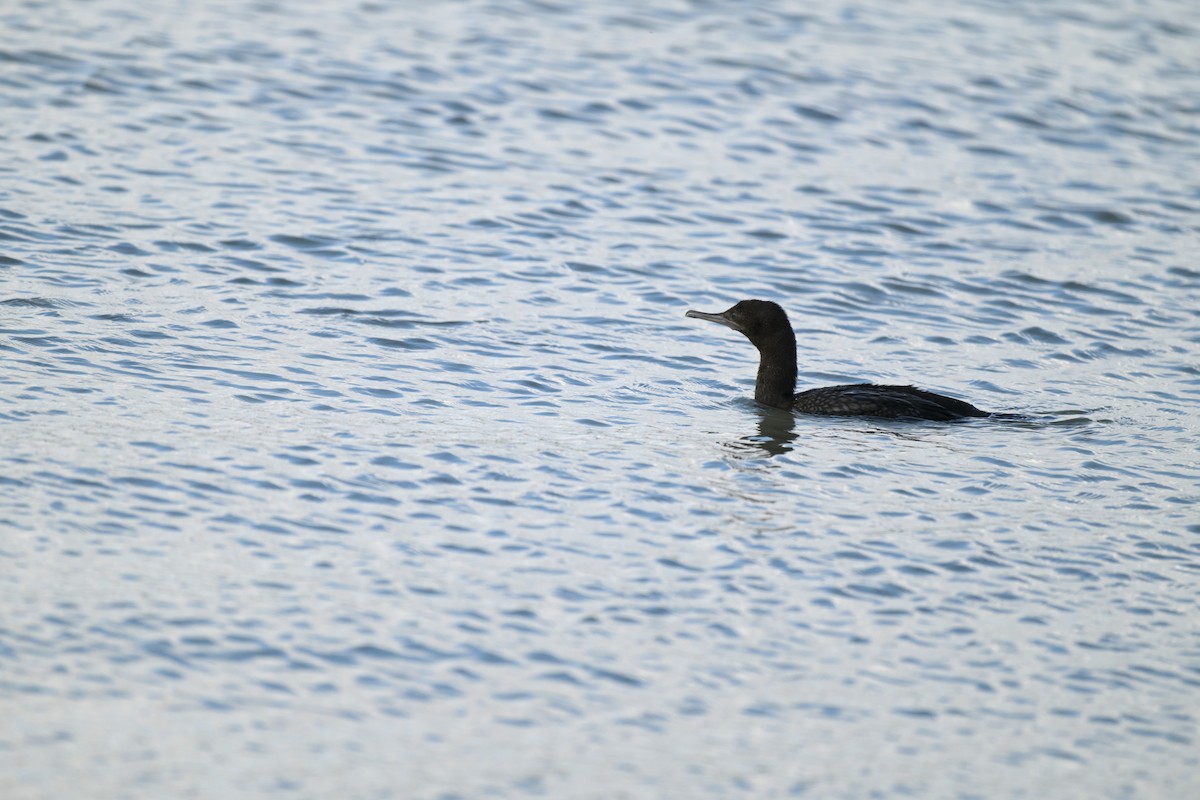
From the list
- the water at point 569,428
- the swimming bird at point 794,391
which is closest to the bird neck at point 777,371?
the swimming bird at point 794,391

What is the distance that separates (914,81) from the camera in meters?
22.5

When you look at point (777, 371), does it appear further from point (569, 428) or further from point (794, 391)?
point (569, 428)

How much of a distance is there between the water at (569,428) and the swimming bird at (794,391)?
193mm

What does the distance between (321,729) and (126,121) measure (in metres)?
12.3

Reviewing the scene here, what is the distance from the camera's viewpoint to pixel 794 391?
1249 cm

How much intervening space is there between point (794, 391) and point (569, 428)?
2286mm

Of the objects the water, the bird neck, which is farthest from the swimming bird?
the water

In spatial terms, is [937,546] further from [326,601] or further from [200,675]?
[200,675]

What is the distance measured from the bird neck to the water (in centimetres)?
28

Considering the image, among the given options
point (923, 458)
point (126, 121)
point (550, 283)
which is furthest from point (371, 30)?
point (923, 458)

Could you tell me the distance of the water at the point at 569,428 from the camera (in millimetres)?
7086

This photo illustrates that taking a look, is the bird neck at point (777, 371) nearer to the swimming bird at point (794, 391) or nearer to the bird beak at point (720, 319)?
the swimming bird at point (794, 391)

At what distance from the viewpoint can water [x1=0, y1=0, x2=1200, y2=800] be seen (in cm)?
709

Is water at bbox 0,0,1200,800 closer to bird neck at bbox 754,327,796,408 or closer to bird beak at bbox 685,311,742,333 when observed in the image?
bird neck at bbox 754,327,796,408
